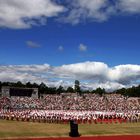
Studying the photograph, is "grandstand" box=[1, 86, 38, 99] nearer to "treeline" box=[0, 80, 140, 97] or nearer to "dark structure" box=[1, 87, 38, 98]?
"dark structure" box=[1, 87, 38, 98]

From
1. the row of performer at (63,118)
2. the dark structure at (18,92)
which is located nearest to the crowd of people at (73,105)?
the row of performer at (63,118)

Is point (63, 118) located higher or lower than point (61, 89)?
lower

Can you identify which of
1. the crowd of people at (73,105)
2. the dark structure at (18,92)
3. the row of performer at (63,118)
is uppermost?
the dark structure at (18,92)

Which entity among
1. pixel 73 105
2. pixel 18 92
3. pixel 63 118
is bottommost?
pixel 63 118

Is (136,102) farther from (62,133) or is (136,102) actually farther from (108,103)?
Answer: (62,133)

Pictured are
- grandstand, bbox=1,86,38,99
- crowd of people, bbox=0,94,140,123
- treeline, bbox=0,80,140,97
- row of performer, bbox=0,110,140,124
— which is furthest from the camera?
treeline, bbox=0,80,140,97

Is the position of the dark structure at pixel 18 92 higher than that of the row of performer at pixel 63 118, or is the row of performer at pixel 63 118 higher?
the dark structure at pixel 18 92

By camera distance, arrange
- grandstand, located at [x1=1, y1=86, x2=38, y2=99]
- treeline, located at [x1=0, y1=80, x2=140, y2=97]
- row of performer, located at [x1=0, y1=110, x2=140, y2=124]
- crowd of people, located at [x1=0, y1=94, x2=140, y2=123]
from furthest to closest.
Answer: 1. treeline, located at [x1=0, y1=80, x2=140, y2=97]
2. grandstand, located at [x1=1, y1=86, x2=38, y2=99]
3. crowd of people, located at [x1=0, y1=94, x2=140, y2=123]
4. row of performer, located at [x1=0, y1=110, x2=140, y2=124]

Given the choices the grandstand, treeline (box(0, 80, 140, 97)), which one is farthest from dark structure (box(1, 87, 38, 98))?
treeline (box(0, 80, 140, 97))

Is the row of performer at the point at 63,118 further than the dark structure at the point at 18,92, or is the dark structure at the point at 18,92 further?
the dark structure at the point at 18,92

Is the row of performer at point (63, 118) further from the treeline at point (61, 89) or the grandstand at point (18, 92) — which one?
the treeline at point (61, 89)

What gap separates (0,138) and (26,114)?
82.4 ft

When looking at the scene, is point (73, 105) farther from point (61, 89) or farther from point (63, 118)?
point (61, 89)

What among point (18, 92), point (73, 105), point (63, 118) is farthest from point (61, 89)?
point (63, 118)
